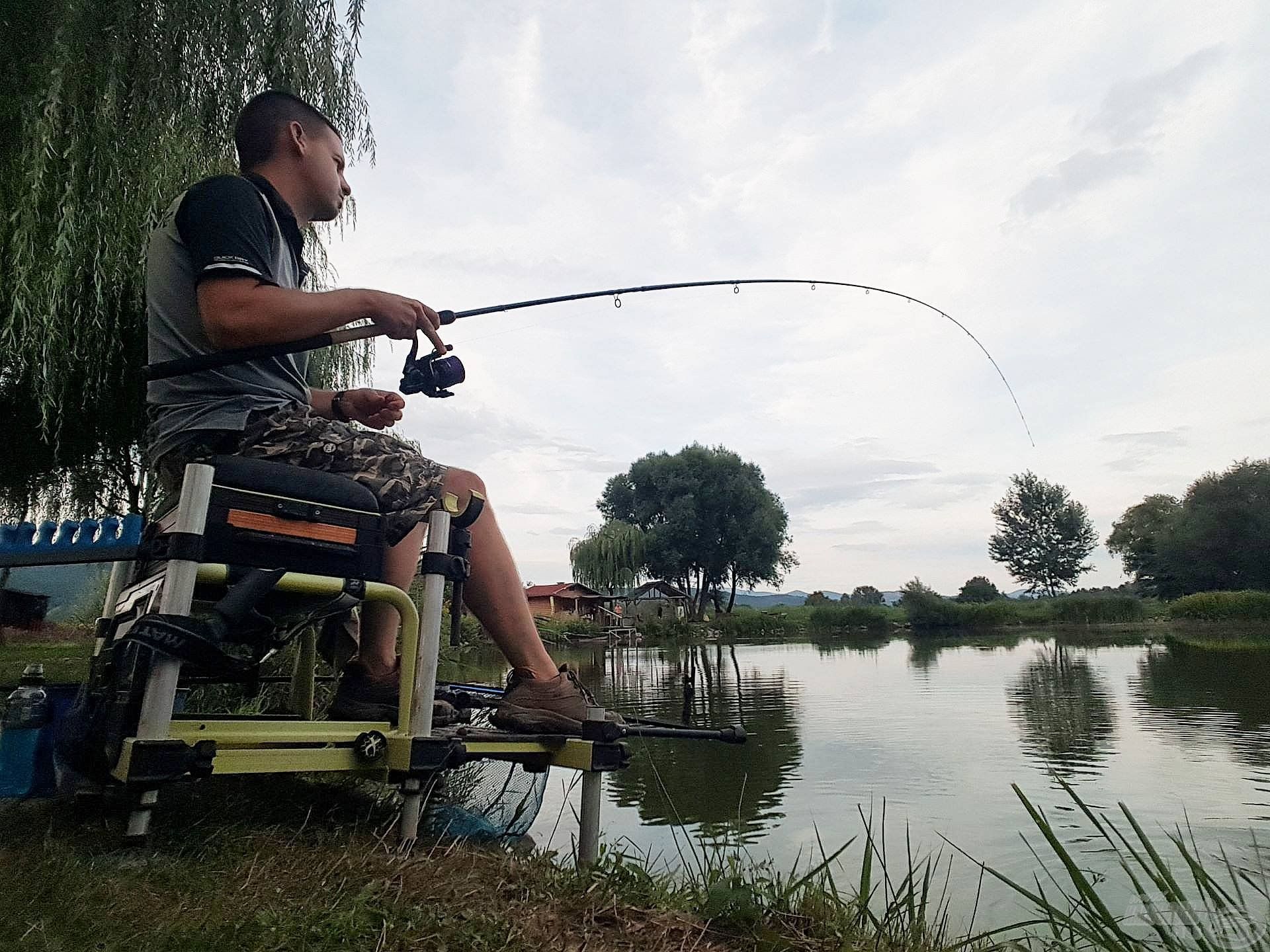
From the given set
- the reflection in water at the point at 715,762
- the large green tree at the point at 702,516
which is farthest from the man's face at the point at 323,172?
the large green tree at the point at 702,516

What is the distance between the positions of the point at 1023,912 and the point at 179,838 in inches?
109

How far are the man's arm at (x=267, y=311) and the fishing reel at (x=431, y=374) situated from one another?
47 centimetres

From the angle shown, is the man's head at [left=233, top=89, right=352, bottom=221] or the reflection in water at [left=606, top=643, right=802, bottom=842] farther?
the reflection in water at [left=606, top=643, right=802, bottom=842]

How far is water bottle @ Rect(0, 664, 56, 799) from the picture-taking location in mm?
2193

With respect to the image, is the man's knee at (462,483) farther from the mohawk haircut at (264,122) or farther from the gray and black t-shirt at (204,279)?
the mohawk haircut at (264,122)

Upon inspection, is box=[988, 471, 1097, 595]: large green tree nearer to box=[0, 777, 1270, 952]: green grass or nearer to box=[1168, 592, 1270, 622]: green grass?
box=[1168, 592, 1270, 622]: green grass

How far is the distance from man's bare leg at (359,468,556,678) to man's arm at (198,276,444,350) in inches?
19.1

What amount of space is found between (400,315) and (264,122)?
2.41ft

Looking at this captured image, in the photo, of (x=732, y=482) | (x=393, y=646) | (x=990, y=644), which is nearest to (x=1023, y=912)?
(x=393, y=646)

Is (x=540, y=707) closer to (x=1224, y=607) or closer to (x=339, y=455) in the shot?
(x=339, y=455)

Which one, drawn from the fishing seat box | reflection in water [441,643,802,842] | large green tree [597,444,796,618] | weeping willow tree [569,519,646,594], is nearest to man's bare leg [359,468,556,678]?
the fishing seat box

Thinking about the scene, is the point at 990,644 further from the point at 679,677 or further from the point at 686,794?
the point at 686,794

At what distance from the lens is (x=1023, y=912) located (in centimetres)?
310

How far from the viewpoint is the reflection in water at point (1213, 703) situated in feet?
20.1
